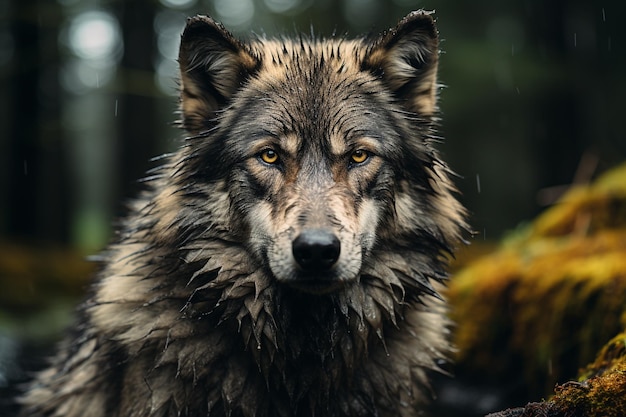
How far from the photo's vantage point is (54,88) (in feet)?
60.4

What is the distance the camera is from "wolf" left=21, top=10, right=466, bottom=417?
3.66m

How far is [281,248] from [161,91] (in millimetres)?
8322

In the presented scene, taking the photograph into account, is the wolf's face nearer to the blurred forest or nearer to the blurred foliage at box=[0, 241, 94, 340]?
the blurred forest

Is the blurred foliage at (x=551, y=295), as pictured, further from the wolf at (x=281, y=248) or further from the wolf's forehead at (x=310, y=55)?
the wolf's forehead at (x=310, y=55)

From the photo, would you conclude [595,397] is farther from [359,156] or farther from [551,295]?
[551,295]

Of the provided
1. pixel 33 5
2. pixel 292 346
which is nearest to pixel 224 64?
pixel 292 346

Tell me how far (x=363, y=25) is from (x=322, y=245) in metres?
18.0

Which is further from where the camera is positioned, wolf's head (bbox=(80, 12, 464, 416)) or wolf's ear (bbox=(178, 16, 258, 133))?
wolf's ear (bbox=(178, 16, 258, 133))

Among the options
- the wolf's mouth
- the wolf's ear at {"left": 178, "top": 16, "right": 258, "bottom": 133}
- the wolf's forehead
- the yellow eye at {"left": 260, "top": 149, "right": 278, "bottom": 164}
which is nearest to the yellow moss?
the wolf's mouth

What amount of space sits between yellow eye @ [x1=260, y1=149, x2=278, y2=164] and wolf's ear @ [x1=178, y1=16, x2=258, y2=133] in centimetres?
46

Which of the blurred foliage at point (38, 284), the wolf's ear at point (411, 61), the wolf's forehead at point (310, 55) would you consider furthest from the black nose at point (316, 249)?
the blurred foliage at point (38, 284)

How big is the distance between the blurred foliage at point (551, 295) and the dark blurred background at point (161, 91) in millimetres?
764

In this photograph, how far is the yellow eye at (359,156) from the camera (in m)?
3.81

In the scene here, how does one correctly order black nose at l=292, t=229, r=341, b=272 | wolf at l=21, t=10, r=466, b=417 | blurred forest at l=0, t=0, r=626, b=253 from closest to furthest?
black nose at l=292, t=229, r=341, b=272 < wolf at l=21, t=10, r=466, b=417 < blurred forest at l=0, t=0, r=626, b=253
